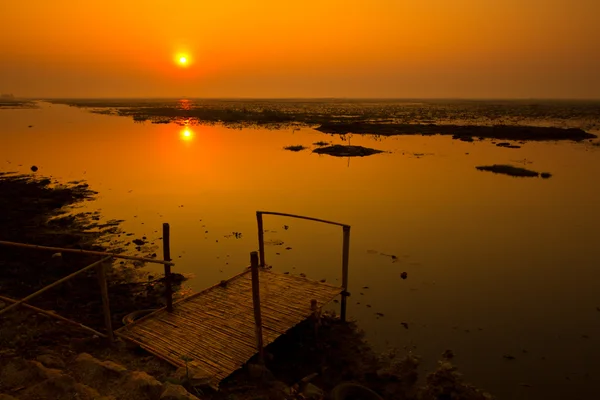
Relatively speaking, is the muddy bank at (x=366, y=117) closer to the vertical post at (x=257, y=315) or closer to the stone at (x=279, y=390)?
the vertical post at (x=257, y=315)

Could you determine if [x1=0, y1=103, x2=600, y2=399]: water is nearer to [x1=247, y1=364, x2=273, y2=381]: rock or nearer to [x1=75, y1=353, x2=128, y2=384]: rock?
[x1=247, y1=364, x2=273, y2=381]: rock

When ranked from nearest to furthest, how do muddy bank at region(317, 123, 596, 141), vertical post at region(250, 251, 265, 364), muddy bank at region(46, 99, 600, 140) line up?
1. vertical post at region(250, 251, 265, 364)
2. muddy bank at region(317, 123, 596, 141)
3. muddy bank at region(46, 99, 600, 140)

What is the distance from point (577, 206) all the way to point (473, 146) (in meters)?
20.6

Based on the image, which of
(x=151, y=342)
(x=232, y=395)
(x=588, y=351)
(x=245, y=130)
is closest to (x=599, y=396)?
(x=588, y=351)

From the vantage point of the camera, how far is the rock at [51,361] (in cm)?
669

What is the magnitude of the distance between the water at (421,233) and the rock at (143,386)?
5.03 meters

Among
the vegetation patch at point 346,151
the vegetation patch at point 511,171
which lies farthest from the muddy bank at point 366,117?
the vegetation patch at point 511,171

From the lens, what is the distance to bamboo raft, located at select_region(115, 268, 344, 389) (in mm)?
7488

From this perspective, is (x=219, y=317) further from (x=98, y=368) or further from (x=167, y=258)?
(x=98, y=368)

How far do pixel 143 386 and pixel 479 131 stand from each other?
51.6 meters

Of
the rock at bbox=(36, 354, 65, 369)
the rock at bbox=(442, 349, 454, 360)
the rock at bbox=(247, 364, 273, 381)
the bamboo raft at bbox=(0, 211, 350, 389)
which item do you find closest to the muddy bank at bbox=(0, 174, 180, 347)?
the rock at bbox=(36, 354, 65, 369)

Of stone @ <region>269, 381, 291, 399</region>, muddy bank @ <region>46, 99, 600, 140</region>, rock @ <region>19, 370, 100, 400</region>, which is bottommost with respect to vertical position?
stone @ <region>269, 381, 291, 399</region>

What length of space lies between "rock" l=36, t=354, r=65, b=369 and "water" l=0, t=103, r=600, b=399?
474 centimetres

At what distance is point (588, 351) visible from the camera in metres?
8.71
